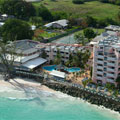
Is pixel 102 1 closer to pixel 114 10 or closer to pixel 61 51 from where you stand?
pixel 114 10

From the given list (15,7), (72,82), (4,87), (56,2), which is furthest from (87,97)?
(56,2)

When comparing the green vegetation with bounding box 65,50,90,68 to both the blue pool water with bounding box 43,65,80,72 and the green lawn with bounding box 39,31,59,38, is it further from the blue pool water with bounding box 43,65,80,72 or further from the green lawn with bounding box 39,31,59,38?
the green lawn with bounding box 39,31,59,38

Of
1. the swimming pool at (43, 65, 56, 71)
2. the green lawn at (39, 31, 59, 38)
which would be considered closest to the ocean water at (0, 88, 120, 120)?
the swimming pool at (43, 65, 56, 71)

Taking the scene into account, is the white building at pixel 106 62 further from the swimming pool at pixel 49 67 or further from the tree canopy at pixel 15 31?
the tree canopy at pixel 15 31

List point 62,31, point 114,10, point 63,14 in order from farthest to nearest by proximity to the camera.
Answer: point 114,10 < point 63,14 < point 62,31

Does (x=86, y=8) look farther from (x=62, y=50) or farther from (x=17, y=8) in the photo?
(x=62, y=50)

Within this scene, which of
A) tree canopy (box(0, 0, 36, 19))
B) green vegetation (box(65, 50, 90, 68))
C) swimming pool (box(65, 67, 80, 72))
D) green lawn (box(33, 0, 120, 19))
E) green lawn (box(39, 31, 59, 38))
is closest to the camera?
swimming pool (box(65, 67, 80, 72))
